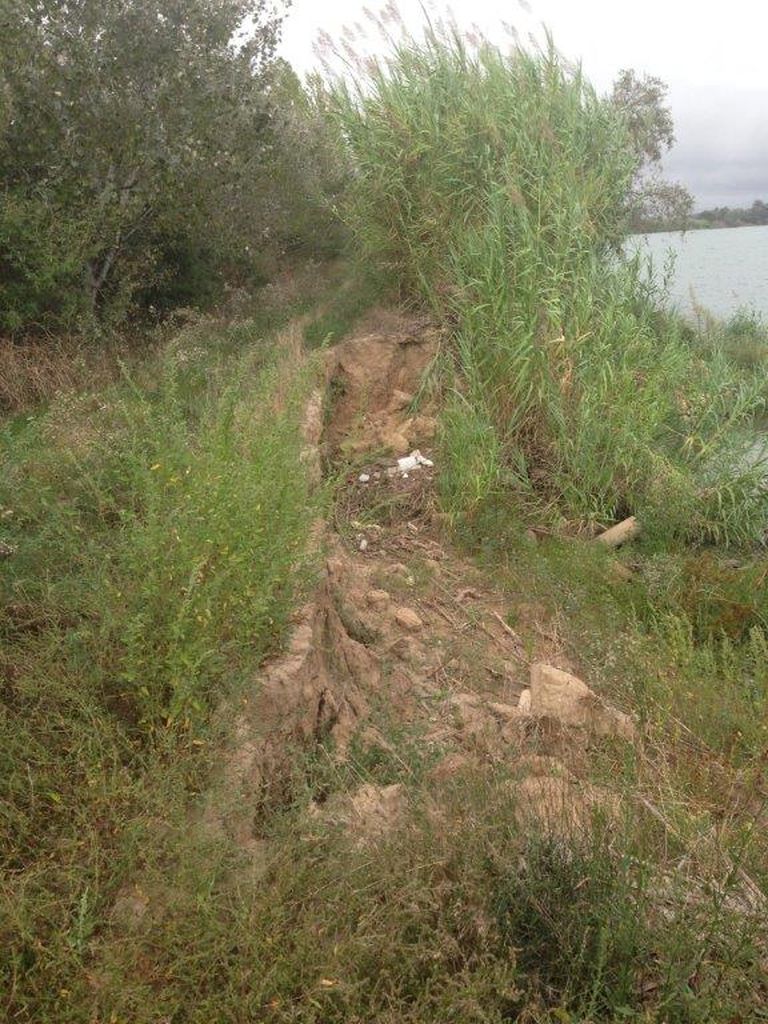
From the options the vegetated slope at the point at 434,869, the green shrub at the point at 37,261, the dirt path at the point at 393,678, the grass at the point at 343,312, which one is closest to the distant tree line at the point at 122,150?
the green shrub at the point at 37,261

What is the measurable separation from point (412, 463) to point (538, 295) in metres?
1.66

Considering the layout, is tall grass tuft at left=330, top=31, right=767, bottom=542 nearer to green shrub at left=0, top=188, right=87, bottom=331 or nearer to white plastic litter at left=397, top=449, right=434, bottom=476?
white plastic litter at left=397, top=449, right=434, bottom=476

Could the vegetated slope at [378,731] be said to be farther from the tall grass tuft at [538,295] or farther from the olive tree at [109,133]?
the olive tree at [109,133]

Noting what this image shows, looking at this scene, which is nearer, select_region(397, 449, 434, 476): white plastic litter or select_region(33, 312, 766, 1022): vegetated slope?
select_region(33, 312, 766, 1022): vegetated slope

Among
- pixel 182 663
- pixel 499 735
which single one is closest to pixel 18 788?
pixel 182 663

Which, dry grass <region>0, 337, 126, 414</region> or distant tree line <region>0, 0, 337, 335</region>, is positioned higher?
distant tree line <region>0, 0, 337, 335</region>

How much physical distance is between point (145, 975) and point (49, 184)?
832 centimetres

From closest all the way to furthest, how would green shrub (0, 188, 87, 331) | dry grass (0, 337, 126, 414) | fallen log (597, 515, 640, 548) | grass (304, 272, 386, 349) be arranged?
fallen log (597, 515, 640, 548)
dry grass (0, 337, 126, 414)
green shrub (0, 188, 87, 331)
grass (304, 272, 386, 349)

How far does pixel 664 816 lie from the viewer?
107 inches

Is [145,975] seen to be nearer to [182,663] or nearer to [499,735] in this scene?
[182,663]

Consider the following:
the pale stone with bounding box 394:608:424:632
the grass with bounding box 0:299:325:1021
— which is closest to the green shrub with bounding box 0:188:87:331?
the grass with bounding box 0:299:325:1021

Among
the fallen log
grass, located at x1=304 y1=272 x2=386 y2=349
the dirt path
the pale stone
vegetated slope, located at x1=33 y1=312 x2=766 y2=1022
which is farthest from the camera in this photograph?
grass, located at x1=304 y1=272 x2=386 y2=349

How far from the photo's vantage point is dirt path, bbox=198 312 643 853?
114 inches

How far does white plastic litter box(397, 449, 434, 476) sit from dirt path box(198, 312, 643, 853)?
0.13 feet
